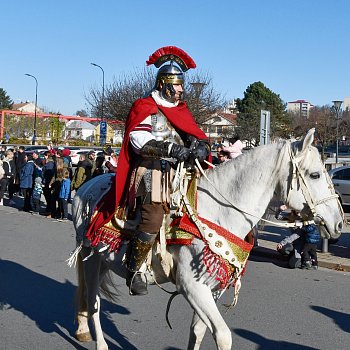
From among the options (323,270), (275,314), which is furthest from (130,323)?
(323,270)

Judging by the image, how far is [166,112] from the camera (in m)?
4.79

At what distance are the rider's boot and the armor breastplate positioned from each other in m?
0.78

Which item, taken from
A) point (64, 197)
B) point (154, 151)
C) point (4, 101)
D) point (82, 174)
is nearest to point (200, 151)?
point (154, 151)

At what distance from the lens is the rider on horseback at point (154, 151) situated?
463 cm

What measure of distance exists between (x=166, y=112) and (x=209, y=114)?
2917 cm

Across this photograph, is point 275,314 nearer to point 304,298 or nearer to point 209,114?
point 304,298

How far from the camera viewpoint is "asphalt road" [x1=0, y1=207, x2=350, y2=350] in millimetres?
6070

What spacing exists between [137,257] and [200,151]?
100cm

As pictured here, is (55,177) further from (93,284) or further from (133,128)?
(133,128)

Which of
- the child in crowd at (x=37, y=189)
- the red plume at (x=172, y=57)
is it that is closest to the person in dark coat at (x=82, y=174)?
the child in crowd at (x=37, y=189)

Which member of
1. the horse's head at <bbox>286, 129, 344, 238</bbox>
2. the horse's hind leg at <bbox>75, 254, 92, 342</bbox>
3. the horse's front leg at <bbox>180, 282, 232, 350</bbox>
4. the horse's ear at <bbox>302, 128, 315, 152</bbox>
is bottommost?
the horse's hind leg at <bbox>75, 254, 92, 342</bbox>

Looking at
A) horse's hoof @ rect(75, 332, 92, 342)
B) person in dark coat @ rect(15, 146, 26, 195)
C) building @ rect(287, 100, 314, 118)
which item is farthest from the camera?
building @ rect(287, 100, 314, 118)

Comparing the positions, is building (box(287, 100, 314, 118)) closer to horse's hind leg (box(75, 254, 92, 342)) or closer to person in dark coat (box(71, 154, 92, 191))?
person in dark coat (box(71, 154, 92, 191))

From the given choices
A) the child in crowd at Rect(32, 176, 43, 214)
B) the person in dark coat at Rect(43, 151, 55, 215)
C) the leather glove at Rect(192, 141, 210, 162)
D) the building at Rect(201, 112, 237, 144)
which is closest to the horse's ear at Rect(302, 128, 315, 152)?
the leather glove at Rect(192, 141, 210, 162)
